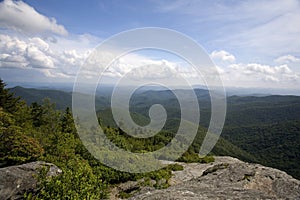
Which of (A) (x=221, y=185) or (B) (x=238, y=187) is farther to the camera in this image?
(A) (x=221, y=185)

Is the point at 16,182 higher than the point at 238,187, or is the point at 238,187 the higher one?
the point at 238,187

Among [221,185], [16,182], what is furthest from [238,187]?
[16,182]

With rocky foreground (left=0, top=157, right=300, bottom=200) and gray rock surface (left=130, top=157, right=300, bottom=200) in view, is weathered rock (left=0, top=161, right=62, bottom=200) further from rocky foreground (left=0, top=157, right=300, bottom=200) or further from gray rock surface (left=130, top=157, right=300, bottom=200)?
gray rock surface (left=130, top=157, right=300, bottom=200)

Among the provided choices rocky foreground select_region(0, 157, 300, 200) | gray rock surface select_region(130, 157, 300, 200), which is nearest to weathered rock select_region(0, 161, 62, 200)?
rocky foreground select_region(0, 157, 300, 200)

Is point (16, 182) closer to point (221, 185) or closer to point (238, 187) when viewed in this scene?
point (221, 185)

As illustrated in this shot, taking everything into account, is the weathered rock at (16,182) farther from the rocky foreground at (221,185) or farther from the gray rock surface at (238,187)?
the gray rock surface at (238,187)

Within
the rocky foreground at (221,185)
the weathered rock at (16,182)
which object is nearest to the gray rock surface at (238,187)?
the rocky foreground at (221,185)

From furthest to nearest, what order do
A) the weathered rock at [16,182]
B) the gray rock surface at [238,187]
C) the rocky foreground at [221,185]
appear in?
1. the weathered rock at [16,182]
2. the rocky foreground at [221,185]
3. the gray rock surface at [238,187]

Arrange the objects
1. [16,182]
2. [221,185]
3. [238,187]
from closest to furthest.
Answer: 1. [238,187]
2. [221,185]
3. [16,182]

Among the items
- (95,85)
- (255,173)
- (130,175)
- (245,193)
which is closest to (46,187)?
(95,85)

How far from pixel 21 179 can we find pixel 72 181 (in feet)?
21.6

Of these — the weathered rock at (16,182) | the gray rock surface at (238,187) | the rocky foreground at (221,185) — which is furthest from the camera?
the weathered rock at (16,182)

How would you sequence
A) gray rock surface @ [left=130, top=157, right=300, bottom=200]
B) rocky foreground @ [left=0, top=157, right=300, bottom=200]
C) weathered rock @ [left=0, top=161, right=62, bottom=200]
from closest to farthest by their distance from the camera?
gray rock surface @ [left=130, top=157, right=300, bottom=200]
rocky foreground @ [left=0, top=157, right=300, bottom=200]
weathered rock @ [left=0, top=161, right=62, bottom=200]

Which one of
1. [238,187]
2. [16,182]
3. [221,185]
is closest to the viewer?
[238,187]
